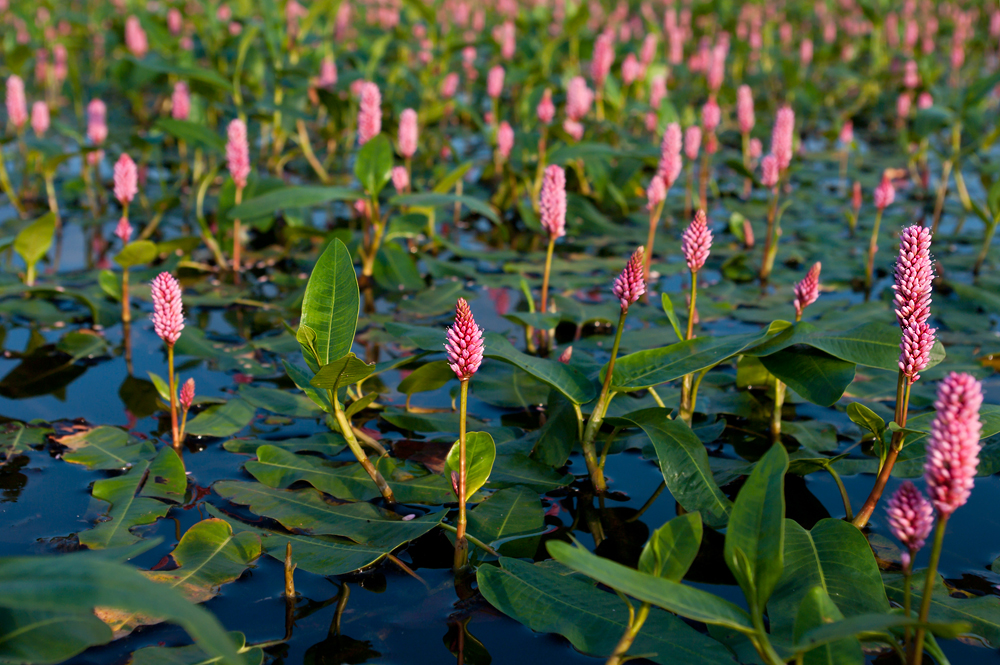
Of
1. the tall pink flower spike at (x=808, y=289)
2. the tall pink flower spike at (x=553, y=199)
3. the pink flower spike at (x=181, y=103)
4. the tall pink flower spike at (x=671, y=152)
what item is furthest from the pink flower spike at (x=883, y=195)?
the pink flower spike at (x=181, y=103)

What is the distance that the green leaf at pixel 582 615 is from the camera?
1.28 metres

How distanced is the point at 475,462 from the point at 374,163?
5.86 feet

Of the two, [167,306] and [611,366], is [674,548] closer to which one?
[611,366]

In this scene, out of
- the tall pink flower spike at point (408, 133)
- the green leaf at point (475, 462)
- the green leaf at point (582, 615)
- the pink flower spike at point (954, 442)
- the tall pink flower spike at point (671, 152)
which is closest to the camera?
the pink flower spike at point (954, 442)

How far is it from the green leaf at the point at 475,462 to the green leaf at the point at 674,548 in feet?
1.27

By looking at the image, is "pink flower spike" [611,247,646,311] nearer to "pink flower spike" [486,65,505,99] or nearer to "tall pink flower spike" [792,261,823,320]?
"tall pink flower spike" [792,261,823,320]

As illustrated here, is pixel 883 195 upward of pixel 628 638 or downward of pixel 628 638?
upward

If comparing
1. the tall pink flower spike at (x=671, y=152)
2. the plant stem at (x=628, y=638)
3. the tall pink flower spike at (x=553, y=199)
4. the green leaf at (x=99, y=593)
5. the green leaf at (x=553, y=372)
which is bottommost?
the plant stem at (x=628, y=638)

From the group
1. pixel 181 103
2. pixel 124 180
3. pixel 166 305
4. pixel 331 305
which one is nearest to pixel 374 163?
pixel 124 180

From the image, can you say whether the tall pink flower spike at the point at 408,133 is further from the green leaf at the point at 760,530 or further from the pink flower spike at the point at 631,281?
the green leaf at the point at 760,530

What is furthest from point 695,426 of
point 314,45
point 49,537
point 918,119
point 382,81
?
point 314,45

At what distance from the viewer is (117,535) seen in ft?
5.31

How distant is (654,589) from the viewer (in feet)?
3.65

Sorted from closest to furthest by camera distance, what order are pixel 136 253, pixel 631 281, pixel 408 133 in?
1. pixel 631 281
2. pixel 136 253
3. pixel 408 133
